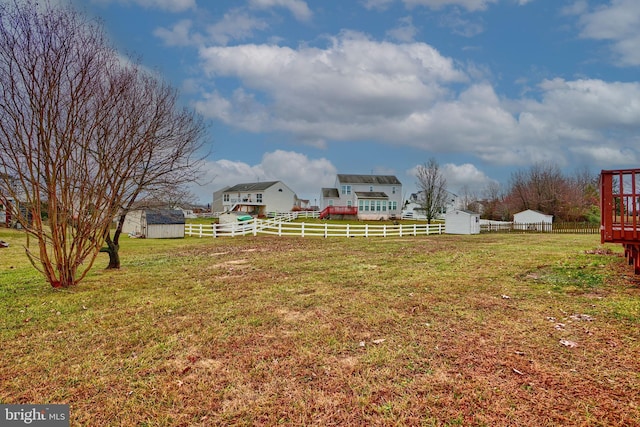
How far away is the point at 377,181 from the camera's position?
50.7 metres

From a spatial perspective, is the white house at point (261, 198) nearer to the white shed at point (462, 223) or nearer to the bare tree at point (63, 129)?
the white shed at point (462, 223)

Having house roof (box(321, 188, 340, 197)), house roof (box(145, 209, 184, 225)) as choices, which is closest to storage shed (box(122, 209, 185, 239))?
house roof (box(145, 209, 184, 225))

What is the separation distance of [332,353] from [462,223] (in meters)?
31.2

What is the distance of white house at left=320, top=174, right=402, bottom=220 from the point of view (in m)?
48.2

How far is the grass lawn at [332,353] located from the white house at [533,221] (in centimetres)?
2959

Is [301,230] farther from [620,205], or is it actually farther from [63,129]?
[620,205]

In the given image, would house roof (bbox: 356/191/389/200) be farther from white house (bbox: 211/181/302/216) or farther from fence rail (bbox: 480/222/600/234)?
fence rail (bbox: 480/222/600/234)

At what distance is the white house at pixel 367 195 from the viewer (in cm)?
4825

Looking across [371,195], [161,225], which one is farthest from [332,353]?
[371,195]

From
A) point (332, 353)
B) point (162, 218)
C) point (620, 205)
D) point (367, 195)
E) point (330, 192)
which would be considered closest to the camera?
point (332, 353)

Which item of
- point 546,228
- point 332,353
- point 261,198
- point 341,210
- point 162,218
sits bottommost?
point 332,353

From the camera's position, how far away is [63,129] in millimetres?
7348

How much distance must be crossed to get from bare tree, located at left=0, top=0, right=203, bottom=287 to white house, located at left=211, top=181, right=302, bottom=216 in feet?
142

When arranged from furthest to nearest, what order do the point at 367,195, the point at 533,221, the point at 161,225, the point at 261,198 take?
1. the point at 261,198
2. the point at 367,195
3. the point at 533,221
4. the point at 161,225
